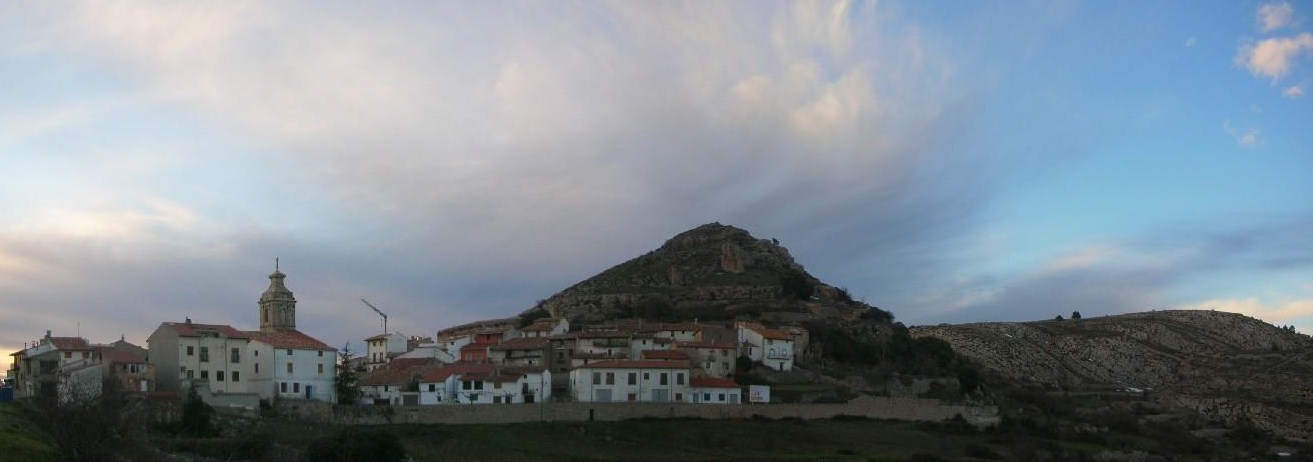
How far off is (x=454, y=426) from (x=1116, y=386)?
Result: 67.9 meters

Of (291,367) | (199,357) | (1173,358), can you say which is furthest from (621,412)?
(1173,358)

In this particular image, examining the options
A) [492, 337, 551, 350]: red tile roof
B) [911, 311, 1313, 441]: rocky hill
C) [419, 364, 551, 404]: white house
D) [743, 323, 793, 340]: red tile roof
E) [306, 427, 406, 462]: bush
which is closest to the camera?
[306, 427, 406, 462]: bush

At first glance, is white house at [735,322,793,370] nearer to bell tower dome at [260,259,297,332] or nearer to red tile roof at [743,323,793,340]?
red tile roof at [743,323,793,340]

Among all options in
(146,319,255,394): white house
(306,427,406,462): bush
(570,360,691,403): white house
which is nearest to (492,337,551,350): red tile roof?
(570,360,691,403): white house

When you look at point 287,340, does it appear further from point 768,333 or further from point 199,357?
point 768,333

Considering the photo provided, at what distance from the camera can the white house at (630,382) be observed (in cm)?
6394

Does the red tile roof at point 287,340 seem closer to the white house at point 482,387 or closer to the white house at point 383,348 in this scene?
the white house at point 482,387

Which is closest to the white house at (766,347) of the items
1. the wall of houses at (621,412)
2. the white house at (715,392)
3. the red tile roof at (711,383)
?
the red tile roof at (711,383)

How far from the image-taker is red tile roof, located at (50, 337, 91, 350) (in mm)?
59188

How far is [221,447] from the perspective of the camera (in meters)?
43.7

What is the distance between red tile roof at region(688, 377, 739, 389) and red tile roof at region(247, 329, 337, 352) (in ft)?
65.5

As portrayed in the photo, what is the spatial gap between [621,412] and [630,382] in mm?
3362

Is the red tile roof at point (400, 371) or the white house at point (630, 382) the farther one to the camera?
the red tile roof at point (400, 371)

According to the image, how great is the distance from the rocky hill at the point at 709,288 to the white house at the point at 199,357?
3805cm
